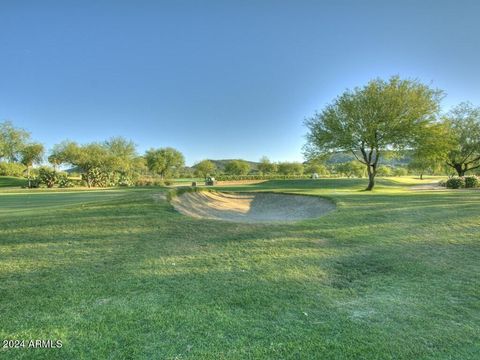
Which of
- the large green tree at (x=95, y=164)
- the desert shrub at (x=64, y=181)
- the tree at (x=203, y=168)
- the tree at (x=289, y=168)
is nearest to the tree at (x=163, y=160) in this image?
the tree at (x=203, y=168)

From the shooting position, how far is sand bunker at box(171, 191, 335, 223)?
12287mm

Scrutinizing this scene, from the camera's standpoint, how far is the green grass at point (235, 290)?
9.86ft

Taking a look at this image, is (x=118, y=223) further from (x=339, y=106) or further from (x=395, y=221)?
(x=339, y=106)

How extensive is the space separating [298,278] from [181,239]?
11.2ft

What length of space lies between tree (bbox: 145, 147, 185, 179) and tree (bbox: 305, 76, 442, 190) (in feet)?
153

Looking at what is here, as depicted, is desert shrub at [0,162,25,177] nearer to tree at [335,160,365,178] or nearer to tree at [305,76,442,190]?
tree at [305,76,442,190]

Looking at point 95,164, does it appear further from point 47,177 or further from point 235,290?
point 235,290

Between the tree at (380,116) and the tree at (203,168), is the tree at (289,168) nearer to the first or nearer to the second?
the tree at (203,168)

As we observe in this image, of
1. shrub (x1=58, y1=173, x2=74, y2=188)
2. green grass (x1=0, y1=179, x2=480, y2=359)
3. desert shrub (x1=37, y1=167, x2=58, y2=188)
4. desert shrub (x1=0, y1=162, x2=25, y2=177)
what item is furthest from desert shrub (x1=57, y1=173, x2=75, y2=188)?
green grass (x1=0, y1=179, x2=480, y2=359)

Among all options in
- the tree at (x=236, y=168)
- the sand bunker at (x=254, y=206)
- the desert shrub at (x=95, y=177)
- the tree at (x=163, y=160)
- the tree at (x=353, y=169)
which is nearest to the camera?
the sand bunker at (x=254, y=206)

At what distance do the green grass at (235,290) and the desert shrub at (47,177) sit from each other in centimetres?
3405

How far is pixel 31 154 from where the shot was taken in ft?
201

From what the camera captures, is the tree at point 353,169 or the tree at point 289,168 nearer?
the tree at point 353,169

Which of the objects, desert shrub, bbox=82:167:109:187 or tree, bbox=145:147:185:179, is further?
tree, bbox=145:147:185:179
